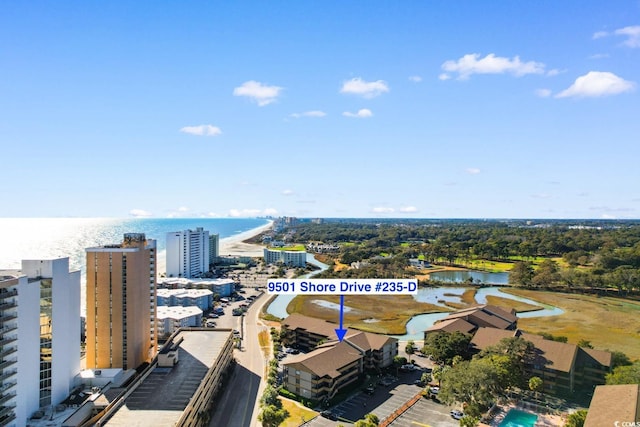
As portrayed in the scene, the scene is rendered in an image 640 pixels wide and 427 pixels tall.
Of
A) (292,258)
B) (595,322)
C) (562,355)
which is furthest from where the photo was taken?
(292,258)

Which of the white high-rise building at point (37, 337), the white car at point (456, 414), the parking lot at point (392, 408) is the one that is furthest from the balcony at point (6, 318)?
the white car at point (456, 414)

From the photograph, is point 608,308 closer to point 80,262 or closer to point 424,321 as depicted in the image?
point 424,321

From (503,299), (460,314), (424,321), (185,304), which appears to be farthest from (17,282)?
(503,299)

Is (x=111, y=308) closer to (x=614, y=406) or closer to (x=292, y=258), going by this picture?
(x=614, y=406)

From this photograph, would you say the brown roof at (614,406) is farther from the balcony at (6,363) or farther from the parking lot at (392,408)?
the balcony at (6,363)

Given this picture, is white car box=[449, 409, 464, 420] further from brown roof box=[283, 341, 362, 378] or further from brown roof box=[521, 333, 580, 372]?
brown roof box=[521, 333, 580, 372]

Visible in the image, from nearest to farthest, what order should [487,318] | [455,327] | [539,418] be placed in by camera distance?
[539,418] < [455,327] < [487,318]

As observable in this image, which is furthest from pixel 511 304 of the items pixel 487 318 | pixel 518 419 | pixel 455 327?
pixel 518 419

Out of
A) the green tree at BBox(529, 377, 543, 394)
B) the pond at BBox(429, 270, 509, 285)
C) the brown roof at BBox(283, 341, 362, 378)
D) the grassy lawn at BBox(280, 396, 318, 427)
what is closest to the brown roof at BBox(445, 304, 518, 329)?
the green tree at BBox(529, 377, 543, 394)
